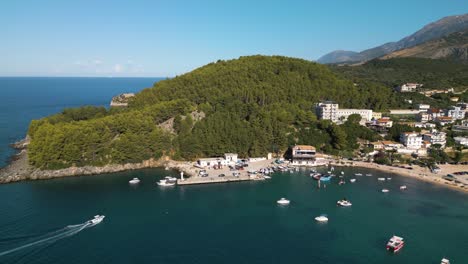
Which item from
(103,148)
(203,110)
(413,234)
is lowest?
(413,234)

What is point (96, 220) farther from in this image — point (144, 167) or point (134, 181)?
point (144, 167)

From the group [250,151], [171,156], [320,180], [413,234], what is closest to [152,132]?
[171,156]

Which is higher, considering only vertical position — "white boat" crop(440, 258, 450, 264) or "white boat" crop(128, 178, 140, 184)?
"white boat" crop(128, 178, 140, 184)

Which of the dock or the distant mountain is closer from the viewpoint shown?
the dock

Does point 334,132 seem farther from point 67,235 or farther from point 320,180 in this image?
point 67,235

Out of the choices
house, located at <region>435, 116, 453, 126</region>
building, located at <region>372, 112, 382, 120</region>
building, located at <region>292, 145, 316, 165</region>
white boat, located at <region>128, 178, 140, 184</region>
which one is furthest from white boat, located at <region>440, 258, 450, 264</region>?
house, located at <region>435, 116, 453, 126</region>

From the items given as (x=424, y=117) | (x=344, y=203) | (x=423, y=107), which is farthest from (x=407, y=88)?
(x=344, y=203)

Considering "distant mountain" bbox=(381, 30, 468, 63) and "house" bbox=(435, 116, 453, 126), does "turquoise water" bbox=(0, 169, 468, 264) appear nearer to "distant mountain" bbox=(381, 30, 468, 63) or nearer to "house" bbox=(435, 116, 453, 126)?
"house" bbox=(435, 116, 453, 126)
